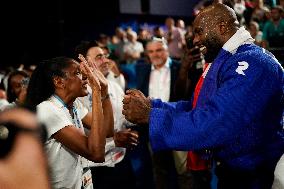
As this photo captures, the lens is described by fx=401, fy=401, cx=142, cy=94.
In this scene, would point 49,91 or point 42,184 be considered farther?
point 49,91

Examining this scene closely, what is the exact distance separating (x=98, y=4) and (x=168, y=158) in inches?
499

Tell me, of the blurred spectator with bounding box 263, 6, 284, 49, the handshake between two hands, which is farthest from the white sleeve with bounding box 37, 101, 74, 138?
the blurred spectator with bounding box 263, 6, 284, 49

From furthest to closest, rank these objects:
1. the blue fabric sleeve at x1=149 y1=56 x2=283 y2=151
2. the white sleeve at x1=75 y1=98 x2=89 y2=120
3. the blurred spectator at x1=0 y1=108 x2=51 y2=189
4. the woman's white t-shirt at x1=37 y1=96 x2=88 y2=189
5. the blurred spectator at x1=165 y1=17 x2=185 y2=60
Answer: the blurred spectator at x1=165 y1=17 x2=185 y2=60 < the white sleeve at x1=75 y1=98 x2=89 y2=120 < the woman's white t-shirt at x1=37 y1=96 x2=88 y2=189 < the blue fabric sleeve at x1=149 y1=56 x2=283 y2=151 < the blurred spectator at x1=0 y1=108 x2=51 y2=189

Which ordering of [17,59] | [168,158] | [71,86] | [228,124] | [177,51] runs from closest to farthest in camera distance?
1. [228,124]
2. [71,86]
3. [168,158]
4. [177,51]
5. [17,59]

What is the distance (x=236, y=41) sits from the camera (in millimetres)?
2387

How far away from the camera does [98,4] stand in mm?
16734

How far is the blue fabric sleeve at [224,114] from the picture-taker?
82.5 inches

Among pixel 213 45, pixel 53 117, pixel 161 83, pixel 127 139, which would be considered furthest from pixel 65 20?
pixel 213 45

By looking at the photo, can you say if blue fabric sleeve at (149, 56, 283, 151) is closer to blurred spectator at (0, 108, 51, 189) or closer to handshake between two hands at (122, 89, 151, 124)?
handshake between two hands at (122, 89, 151, 124)

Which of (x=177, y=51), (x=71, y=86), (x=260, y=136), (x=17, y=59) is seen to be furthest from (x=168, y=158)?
(x=17, y=59)

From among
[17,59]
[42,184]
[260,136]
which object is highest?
[42,184]

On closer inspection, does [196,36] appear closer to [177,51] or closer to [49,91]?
[49,91]

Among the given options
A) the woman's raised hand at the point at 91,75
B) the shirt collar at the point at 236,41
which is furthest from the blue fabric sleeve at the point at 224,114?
the woman's raised hand at the point at 91,75

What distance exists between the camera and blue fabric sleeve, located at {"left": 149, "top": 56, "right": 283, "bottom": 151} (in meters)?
2.10
